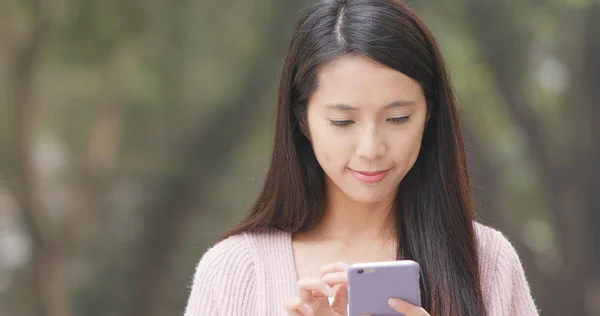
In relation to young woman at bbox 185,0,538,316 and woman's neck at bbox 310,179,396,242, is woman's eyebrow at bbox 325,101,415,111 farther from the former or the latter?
woman's neck at bbox 310,179,396,242

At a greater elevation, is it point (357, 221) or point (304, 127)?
point (304, 127)

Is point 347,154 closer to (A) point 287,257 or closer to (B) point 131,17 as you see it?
(A) point 287,257

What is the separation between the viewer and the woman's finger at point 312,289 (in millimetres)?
2195

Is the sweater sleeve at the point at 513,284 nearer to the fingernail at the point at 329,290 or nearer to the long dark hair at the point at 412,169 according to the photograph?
the long dark hair at the point at 412,169

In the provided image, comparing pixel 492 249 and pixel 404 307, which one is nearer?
pixel 404 307

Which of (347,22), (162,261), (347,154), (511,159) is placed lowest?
(162,261)

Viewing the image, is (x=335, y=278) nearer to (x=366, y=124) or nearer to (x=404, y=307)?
(x=404, y=307)

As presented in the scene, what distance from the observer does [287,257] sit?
256cm

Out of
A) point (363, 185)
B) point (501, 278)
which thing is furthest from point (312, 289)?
point (501, 278)

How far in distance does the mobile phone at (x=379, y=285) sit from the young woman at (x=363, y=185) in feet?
0.23

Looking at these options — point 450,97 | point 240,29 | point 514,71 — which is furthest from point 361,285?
point 240,29

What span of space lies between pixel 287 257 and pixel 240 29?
7177 mm

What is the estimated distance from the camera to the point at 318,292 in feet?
7.24

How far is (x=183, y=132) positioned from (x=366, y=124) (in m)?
7.15
